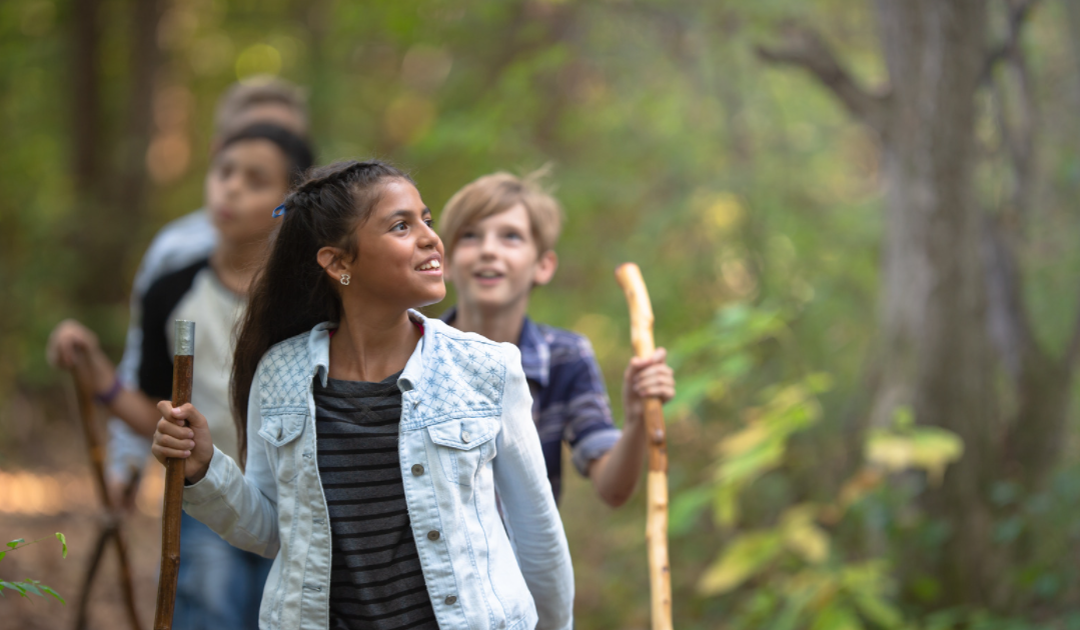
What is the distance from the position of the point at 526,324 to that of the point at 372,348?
2.58 feet

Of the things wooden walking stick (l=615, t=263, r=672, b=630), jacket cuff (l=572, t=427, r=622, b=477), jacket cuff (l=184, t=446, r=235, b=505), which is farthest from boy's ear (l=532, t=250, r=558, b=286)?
jacket cuff (l=184, t=446, r=235, b=505)

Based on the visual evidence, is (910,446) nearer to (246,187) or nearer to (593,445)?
(593,445)

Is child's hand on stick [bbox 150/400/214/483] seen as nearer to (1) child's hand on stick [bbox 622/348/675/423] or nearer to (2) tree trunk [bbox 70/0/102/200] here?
(1) child's hand on stick [bbox 622/348/675/423]

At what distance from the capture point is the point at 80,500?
23.1 ft

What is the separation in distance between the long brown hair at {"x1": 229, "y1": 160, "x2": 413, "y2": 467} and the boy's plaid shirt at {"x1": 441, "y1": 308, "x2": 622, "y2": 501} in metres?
0.71

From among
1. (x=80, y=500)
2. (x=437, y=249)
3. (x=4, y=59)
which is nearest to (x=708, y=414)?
(x=437, y=249)

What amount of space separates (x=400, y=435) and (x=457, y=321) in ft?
2.83

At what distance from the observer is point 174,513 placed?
5.15 feet

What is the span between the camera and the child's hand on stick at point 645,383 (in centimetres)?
211

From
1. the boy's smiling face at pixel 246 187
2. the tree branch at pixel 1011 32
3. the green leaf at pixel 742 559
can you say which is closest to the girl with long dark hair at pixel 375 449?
the boy's smiling face at pixel 246 187

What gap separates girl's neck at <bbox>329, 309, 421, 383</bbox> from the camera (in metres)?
1.69

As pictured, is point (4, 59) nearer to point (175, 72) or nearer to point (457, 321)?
point (175, 72)

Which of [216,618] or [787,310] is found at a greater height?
[787,310]

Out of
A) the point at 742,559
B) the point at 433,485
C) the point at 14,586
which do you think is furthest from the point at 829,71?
the point at 14,586
